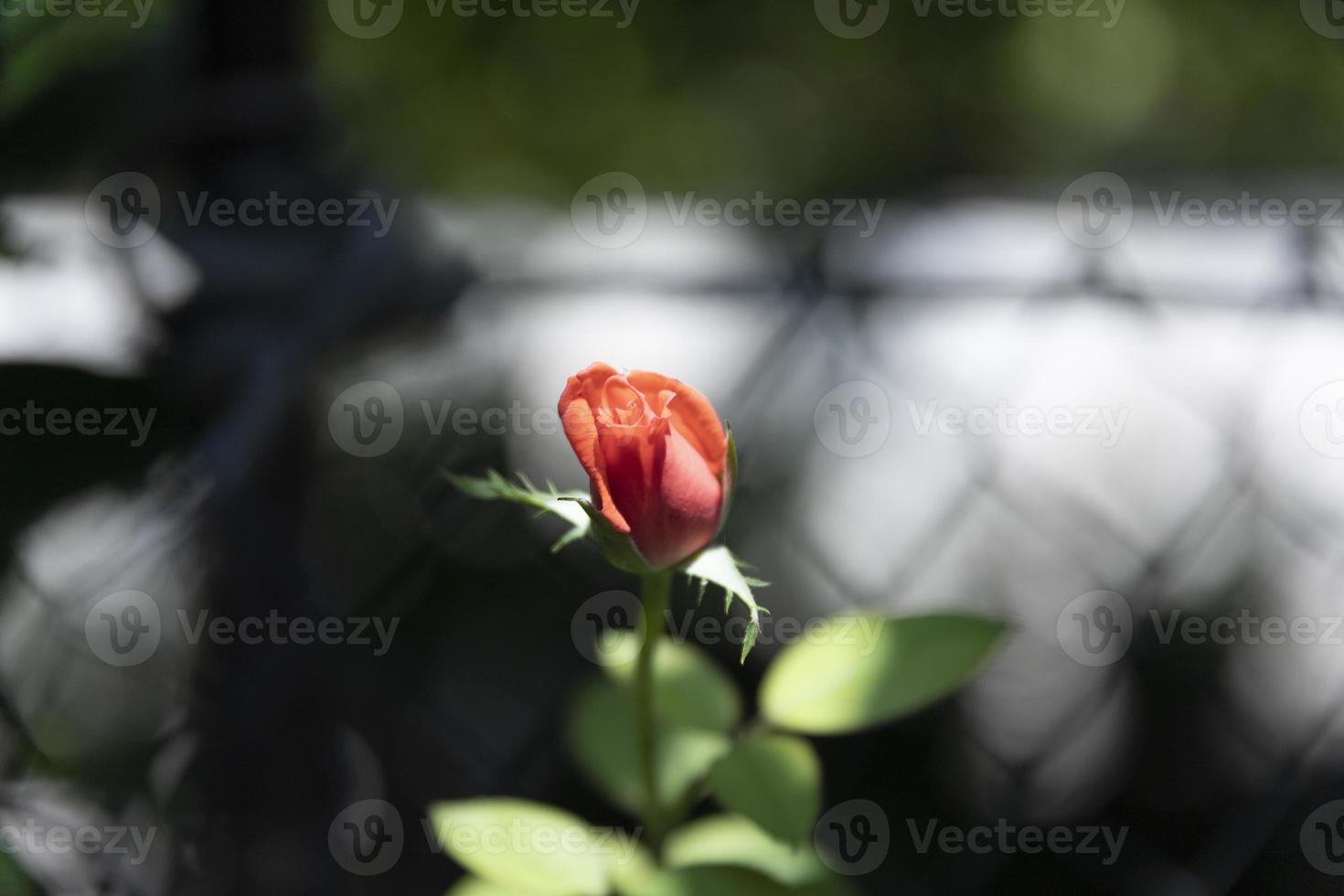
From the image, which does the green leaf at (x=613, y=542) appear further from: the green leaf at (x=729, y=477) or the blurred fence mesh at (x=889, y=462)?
the blurred fence mesh at (x=889, y=462)

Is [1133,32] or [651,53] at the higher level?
[1133,32]

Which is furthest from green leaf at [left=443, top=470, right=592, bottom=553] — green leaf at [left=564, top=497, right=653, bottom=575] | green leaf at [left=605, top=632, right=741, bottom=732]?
green leaf at [left=605, top=632, right=741, bottom=732]

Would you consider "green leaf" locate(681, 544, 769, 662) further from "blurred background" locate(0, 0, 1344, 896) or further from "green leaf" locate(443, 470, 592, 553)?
"blurred background" locate(0, 0, 1344, 896)

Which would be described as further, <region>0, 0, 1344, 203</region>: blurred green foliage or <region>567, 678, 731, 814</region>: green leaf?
<region>0, 0, 1344, 203</region>: blurred green foliage

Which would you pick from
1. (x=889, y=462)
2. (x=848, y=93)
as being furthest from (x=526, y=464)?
(x=848, y=93)

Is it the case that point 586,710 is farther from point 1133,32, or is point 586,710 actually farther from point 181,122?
point 1133,32

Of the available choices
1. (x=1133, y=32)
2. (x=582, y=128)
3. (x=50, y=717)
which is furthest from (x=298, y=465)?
(x=1133, y=32)

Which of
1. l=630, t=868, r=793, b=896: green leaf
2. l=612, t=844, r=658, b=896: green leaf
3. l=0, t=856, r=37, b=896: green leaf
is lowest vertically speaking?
l=0, t=856, r=37, b=896: green leaf
